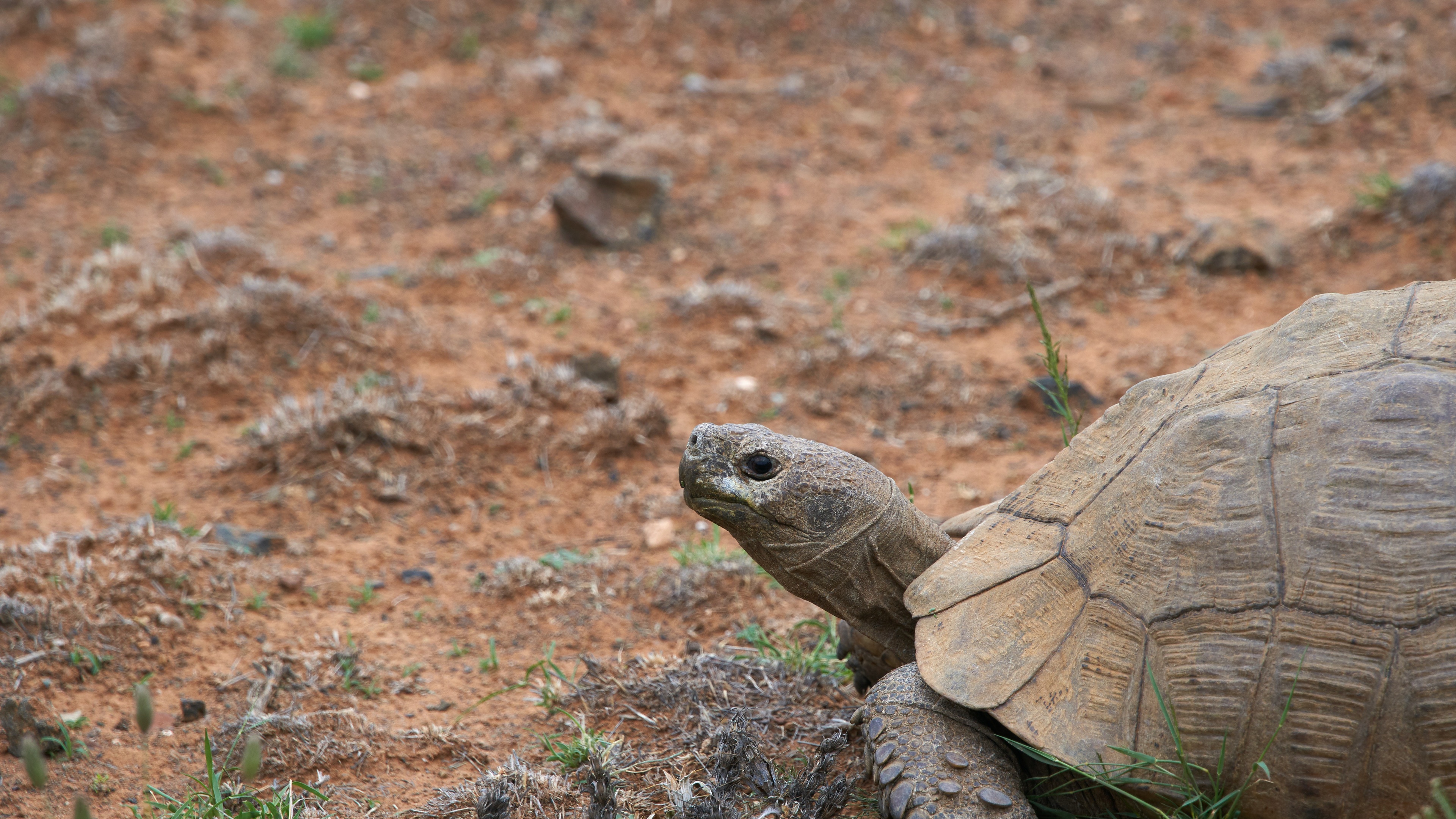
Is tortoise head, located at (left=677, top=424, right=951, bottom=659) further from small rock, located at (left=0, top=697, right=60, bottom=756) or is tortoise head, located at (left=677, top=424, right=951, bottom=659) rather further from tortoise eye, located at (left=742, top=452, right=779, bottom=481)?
small rock, located at (left=0, top=697, right=60, bottom=756)

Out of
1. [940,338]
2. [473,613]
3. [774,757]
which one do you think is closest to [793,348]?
[940,338]

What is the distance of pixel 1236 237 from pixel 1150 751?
4.27m

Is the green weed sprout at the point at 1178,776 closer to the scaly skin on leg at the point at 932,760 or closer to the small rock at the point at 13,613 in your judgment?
the scaly skin on leg at the point at 932,760

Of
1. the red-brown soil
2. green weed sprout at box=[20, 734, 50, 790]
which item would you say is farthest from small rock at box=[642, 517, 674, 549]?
green weed sprout at box=[20, 734, 50, 790]

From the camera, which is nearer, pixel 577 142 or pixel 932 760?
pixel 932 760

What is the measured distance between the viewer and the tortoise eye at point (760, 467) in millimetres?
2309

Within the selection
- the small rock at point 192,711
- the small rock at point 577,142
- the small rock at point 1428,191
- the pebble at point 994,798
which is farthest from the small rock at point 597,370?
the small rock at point 1428,191

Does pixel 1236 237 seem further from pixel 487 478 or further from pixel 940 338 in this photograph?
pixel 487 478

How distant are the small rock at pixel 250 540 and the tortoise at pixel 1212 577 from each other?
2.03 metres

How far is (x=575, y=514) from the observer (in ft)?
13.4

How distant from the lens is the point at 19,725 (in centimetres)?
254

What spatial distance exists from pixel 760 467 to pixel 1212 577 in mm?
897

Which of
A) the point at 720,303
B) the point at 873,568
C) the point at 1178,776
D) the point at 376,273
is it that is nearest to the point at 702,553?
the point at 873,568

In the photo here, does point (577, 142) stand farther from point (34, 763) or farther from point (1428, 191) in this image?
point (34, 763)
